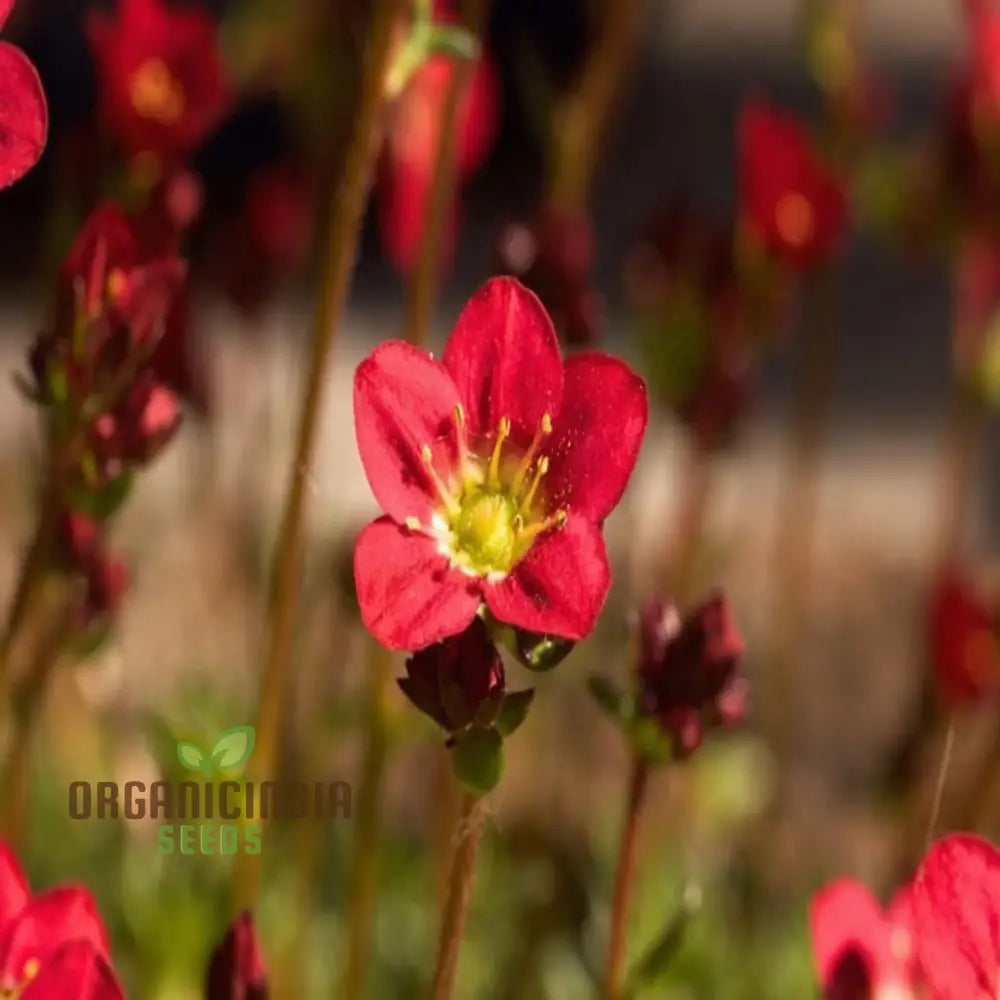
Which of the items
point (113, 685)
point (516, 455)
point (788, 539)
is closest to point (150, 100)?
point (516, 455)

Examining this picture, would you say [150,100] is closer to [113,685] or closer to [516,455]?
[516,455]

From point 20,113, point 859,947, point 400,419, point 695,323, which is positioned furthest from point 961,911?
point 695,323

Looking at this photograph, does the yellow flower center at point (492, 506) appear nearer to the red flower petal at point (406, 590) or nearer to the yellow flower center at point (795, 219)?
the red flower petal at point (406, 590)

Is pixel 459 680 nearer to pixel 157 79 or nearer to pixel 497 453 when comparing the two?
pixel 497 453

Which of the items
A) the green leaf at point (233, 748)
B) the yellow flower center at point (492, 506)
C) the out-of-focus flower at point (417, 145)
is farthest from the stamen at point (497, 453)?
the out-of-focus flower at point (417, 145)

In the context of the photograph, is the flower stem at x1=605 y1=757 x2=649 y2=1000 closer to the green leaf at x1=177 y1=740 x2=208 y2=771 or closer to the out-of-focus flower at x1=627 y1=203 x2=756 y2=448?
the green leaf at x1=177 y1=740 x2=208 y2=771

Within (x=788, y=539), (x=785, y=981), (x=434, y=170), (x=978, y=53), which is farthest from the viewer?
(x=788, y=539)

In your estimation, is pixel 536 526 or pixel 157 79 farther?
pixel 157 79
